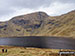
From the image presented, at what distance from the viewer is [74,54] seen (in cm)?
4000

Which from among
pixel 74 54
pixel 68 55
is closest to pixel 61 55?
pixel 68 55

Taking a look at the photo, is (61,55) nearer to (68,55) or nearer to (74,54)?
(68,55)

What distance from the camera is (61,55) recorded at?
130 feet

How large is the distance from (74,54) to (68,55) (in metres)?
2.61

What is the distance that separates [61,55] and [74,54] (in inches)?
213

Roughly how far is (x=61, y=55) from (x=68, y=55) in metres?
2.82

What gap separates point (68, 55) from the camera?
3962 centimetres
